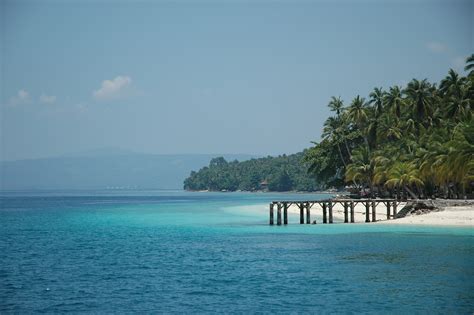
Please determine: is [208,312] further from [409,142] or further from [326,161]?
[326,161]

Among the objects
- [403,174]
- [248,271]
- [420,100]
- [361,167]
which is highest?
[420,100]

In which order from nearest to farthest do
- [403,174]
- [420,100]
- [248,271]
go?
1. [248,271]
2. [403,174]
3. [420,100]

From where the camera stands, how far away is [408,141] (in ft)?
263

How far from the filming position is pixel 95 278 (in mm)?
31750

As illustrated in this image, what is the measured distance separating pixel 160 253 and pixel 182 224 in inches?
1027

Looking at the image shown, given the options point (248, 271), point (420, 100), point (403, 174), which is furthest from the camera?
point (420, 100)

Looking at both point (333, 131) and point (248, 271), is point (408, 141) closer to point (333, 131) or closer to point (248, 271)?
point (333, 131)

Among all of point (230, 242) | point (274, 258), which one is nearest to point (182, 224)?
point (230, 242)

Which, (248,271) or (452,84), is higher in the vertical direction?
(452,84)

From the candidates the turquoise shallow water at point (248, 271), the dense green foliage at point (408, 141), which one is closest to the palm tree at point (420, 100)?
the dense green foliage at point (408, 141)

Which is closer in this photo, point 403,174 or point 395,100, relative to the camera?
point 403,174

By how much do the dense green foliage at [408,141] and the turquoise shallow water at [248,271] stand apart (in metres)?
15.5

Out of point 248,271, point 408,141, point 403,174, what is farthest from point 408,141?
point 248,271

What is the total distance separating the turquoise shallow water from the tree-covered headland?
1433 cm
